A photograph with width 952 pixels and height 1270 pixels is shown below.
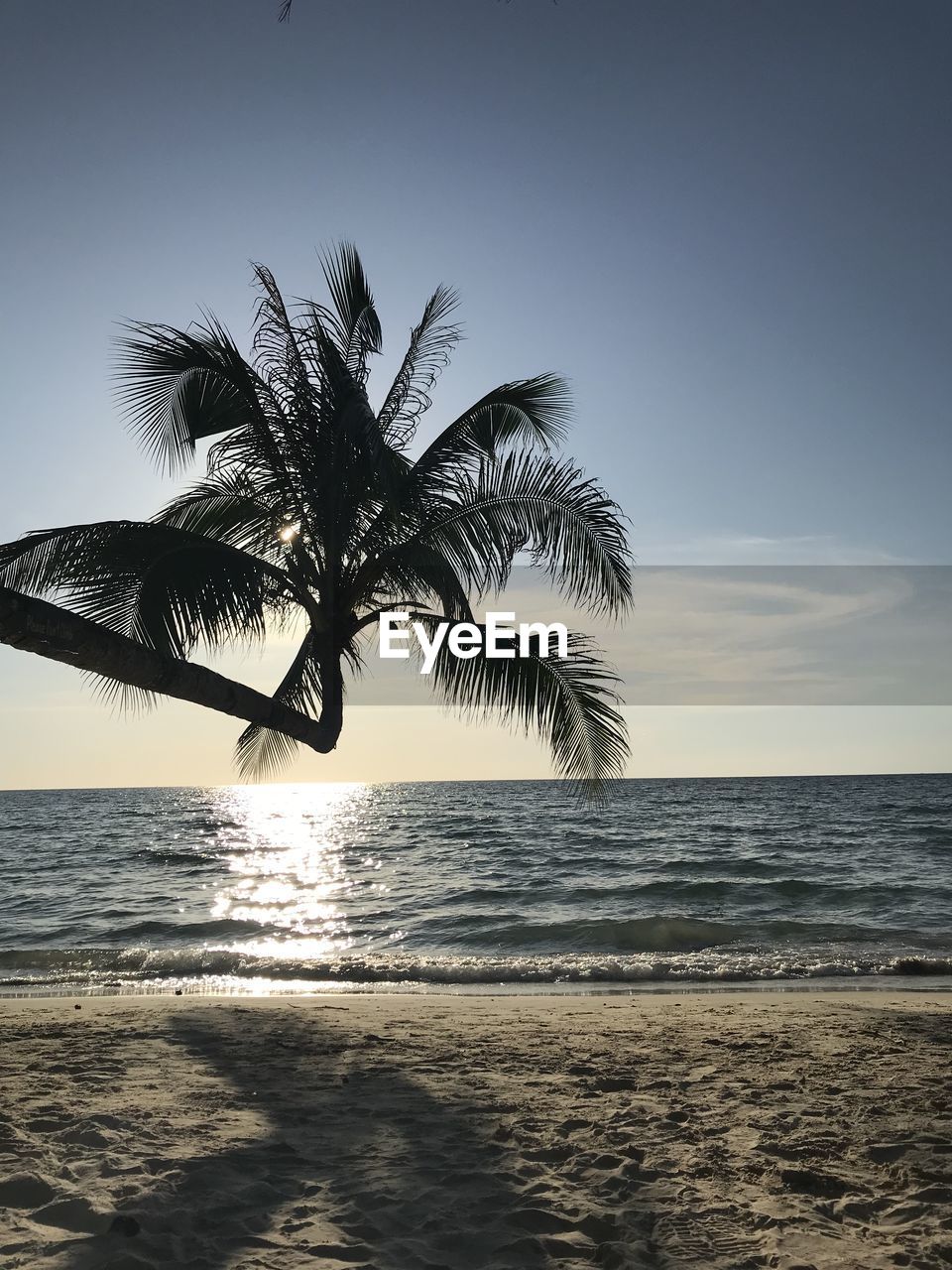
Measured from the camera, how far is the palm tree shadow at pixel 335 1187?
128 inches

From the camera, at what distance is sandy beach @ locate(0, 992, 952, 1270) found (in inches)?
130

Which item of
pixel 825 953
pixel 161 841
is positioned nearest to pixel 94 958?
pixel 825 953

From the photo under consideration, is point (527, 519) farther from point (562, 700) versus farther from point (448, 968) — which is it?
point (448, 968)

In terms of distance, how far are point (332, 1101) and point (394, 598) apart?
4274mm

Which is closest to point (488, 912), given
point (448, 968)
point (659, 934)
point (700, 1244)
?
point (659, 934)

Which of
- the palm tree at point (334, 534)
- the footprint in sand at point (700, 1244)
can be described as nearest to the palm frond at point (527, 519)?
the palm tree at point (334, 534)

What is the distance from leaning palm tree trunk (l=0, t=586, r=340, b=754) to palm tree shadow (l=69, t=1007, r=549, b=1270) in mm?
2372

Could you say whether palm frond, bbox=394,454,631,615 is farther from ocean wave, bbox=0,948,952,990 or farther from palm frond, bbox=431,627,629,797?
ocean wave, bbox=0,948,952,990

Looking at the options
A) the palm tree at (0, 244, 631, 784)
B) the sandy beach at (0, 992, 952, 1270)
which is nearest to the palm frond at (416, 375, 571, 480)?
the palm tree at (0, 244, 631, 784)

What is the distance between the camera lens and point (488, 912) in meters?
16.5

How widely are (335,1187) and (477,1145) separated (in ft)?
2.65

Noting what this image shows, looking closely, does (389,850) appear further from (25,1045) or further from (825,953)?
(25,1045)

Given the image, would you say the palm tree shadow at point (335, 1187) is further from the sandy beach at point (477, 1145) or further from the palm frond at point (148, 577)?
the palm frond at point (148, 577)

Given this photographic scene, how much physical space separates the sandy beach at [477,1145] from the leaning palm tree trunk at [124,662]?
235 cm
